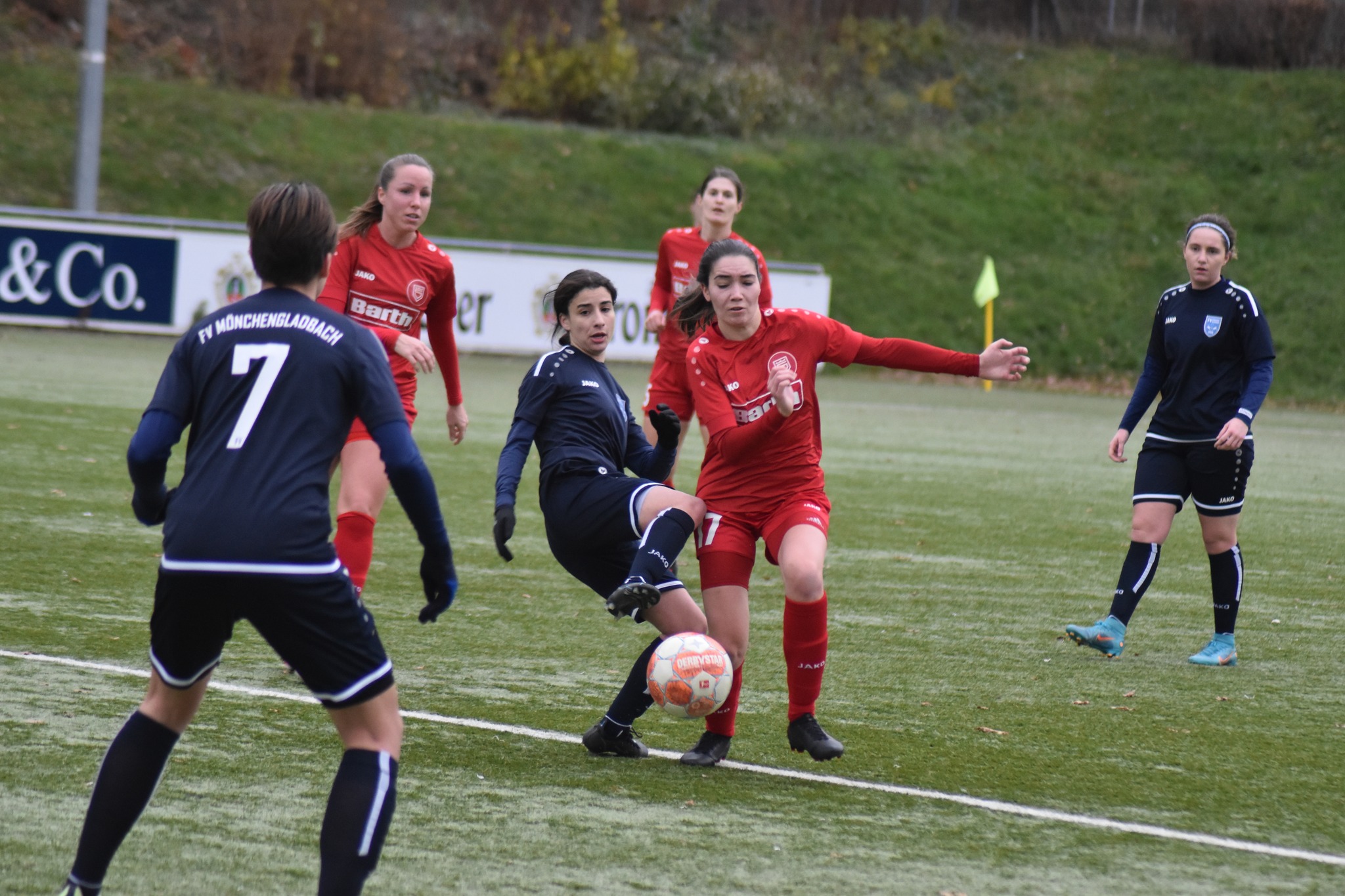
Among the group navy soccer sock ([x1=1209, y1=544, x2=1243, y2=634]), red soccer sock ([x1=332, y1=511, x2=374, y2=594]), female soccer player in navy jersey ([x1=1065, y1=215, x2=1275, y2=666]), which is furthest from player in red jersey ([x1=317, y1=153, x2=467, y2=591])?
navy soccer sock ([x1=1209, y1=544, x2=1243, y2=634])

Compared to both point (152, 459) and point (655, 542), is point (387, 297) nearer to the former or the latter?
point (655, 542)

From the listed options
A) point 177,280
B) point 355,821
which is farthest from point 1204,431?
point 177,280

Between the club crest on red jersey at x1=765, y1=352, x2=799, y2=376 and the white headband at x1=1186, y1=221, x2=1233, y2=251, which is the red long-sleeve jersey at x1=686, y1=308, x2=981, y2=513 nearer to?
the club crest on red jersey at x1=765, y1=352, x2=799, y2=376

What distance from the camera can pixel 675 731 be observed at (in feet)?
17.1

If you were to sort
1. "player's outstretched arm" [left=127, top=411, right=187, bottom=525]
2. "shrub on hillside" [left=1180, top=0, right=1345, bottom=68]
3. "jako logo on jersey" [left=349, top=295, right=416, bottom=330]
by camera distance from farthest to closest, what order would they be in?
"shrub on hillside" [left=1180, top=0, right=1345, bottom=68]
"jako logo on jersey" [left=349, top=295, right=416, bottom=330]
"player's outstretched arm" [left=127, top=411, right=187, bottom=525]

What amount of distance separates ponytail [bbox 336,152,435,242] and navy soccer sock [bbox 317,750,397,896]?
3591mm

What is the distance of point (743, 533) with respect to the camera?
193 inches

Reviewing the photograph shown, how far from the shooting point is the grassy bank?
29.2 m

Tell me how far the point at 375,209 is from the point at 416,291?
387mm

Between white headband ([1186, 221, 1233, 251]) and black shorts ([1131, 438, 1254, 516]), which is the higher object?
white headband ([1186, 221, 1233, 251])

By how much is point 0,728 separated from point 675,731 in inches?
82.7

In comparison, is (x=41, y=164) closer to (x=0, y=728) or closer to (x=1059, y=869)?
(x=0, y=728)

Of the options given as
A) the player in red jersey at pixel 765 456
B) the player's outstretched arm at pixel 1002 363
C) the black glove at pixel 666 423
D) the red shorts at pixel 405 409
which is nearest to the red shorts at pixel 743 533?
the player in red jersey at pixel 765 456

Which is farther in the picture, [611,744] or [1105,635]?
[1105,635]
